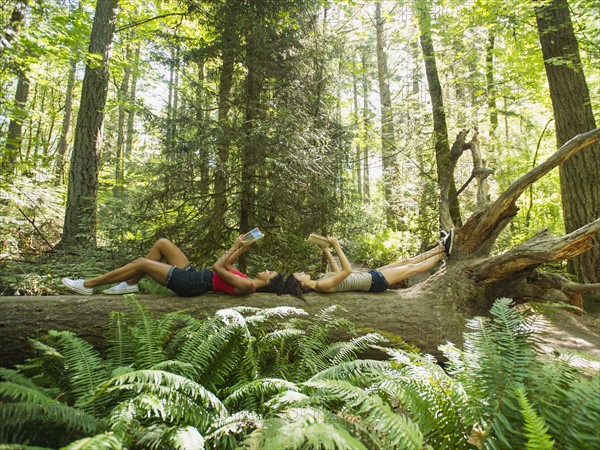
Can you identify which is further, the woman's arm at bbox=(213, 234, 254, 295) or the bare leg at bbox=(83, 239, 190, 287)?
the bare leg at bbox=(83, 239, 190, 287)

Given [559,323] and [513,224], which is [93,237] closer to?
[559,323]

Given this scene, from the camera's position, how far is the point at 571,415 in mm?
1840

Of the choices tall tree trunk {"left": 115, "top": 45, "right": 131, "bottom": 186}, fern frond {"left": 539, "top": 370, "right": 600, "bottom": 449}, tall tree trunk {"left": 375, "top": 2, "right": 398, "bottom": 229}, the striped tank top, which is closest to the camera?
fern frond {"left": 539, "top": 370, "right": 600, "bottom": 449}

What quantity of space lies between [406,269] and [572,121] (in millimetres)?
4719

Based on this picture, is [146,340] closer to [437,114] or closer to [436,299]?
[436,299]

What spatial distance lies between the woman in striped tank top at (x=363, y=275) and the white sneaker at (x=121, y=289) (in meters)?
2.30

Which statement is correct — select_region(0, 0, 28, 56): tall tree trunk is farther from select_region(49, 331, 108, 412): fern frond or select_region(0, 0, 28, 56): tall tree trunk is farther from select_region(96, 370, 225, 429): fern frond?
select_region(96, 370, 225, 429): fern frond

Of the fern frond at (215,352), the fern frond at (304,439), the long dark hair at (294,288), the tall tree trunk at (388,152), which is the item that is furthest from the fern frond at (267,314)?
the tall tree trunk at (388,152)

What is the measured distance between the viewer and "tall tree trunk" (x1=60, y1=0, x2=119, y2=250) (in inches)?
315

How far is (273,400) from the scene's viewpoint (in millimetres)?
2447

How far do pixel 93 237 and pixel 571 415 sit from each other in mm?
7739

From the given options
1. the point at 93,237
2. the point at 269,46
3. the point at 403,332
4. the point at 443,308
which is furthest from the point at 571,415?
the point at 93,237

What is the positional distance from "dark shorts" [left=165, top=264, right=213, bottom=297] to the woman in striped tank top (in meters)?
1.29

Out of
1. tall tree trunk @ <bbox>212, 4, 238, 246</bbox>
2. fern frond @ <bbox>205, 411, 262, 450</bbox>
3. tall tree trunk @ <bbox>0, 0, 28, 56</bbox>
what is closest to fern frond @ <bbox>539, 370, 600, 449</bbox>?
fern frond @ <bbox>205, 411, 262, 450</bbox>
